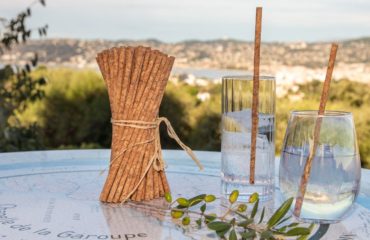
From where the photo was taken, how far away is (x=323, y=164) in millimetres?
979

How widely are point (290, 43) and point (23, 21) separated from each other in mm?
1973

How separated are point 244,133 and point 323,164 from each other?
19 cm

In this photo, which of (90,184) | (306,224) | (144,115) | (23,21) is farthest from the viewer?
(23,21)

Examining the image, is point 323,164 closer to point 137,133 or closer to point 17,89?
point 137,133

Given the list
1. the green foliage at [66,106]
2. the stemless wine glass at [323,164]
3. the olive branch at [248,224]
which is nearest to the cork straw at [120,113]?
the olive branch at [248,224]

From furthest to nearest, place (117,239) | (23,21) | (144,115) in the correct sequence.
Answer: (23,21)
(144,115)
(117,239)

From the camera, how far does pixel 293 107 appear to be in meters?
3.99

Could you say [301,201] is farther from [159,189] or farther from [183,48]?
[183,48]

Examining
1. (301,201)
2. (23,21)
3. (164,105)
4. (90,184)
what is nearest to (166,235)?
(301,201)

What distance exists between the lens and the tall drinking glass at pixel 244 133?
112cm

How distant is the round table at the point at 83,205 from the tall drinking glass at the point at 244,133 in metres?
0.08

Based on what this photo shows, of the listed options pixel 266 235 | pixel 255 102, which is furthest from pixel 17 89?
pixel 266 235

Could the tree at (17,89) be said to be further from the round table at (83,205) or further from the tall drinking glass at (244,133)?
the tall drinking glass at (244,133)

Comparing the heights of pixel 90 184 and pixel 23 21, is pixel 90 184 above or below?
below
